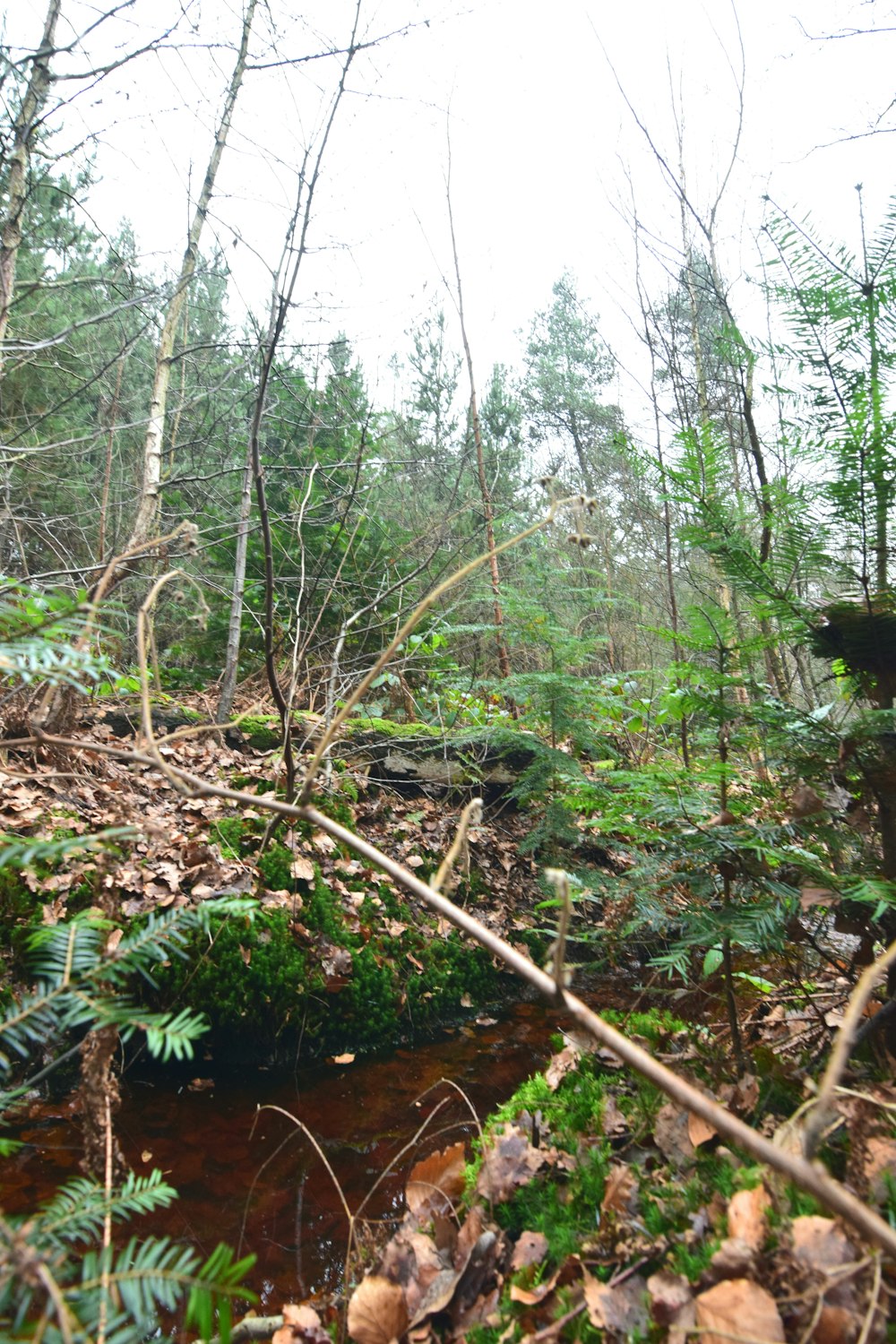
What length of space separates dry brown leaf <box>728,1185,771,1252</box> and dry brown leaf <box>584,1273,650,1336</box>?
218mm

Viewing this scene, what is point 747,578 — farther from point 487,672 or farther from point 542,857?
point 487,672

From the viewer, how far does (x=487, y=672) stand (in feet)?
28.5

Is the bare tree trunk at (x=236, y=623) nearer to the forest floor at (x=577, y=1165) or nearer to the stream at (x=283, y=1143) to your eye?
the forest floor at (x=577, y=1165)

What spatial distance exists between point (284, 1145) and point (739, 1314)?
7.49 ft

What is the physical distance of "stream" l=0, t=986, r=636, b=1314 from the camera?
7.48ft

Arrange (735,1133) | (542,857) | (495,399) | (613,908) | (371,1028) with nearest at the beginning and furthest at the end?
(735,1133) < (371,1028) < (613,908) < (542,857) < (495,399)

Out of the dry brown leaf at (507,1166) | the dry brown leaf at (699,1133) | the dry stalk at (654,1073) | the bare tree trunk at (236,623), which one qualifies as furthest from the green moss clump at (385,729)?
the dry stalk at (654,1073)

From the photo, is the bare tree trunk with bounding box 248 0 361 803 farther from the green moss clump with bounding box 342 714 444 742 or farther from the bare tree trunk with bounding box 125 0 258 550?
the green moss clump with bounding box 342 714 444 742

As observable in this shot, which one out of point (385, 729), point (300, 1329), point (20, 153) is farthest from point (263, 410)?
point (385, 729)

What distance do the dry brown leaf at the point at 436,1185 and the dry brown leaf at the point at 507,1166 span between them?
154mm

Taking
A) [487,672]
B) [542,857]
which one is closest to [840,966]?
[542,857]

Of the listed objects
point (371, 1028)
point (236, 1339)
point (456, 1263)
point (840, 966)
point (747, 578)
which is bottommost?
point (371, 1028)

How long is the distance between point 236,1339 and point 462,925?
158 cm

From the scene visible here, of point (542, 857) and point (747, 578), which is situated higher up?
point (747, 578)
